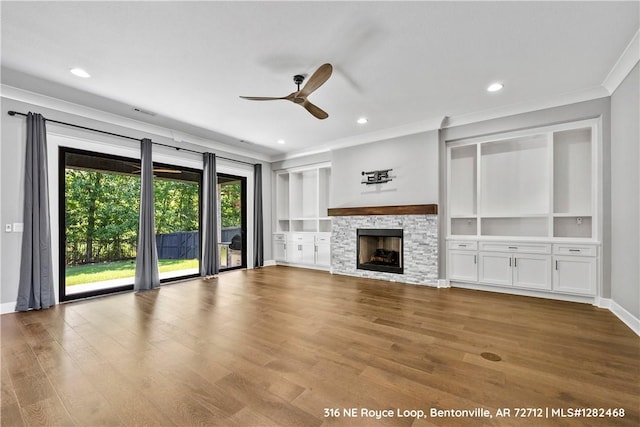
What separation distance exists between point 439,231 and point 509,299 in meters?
1.43

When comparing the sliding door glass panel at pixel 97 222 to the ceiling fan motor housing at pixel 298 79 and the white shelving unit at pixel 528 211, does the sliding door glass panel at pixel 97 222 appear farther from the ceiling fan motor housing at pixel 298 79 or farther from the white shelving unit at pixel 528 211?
the white shelving unit at pixel 528 211

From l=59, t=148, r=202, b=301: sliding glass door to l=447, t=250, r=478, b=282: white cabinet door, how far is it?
5017 millimetres

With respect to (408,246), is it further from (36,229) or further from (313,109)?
(36,229)

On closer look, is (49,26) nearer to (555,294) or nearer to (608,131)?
(608,131)

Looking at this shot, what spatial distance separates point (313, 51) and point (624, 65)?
133 inches

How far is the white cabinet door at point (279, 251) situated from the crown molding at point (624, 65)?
6467 millimetres

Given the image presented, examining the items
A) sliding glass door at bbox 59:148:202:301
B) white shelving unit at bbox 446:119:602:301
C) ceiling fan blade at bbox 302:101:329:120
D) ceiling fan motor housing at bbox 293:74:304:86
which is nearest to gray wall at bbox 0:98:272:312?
sliding glass door at bbox 59:148:202:301

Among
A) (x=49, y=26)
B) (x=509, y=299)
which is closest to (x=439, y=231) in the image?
(x=509, y=299)

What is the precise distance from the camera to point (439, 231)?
15.8 ft

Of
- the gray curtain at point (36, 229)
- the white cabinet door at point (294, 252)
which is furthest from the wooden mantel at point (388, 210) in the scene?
the gray curtain at point (36, 229)

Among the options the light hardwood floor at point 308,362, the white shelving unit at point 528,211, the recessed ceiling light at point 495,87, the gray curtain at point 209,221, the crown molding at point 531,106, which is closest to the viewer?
the light hardwood floor at point 308,362

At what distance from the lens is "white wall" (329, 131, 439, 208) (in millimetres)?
4910

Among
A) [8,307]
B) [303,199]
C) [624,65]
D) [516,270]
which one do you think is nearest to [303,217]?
[303,199]

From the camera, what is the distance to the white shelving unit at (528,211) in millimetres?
3812
